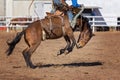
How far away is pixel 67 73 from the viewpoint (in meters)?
10.3

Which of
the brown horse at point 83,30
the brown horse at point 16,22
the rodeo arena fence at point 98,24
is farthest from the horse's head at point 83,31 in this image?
the brown horse at point 16,22

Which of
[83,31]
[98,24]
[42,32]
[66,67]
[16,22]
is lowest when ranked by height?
[98,24]

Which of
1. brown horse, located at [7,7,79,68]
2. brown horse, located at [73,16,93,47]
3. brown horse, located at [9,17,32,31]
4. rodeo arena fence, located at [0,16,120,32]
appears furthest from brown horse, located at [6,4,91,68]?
brown horse, located at [9,17,32,31]

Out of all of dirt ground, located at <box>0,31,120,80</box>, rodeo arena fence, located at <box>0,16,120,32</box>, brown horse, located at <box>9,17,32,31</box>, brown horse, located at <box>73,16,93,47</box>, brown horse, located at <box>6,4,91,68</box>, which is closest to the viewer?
dirt ground, located at <box>0,31,120,80</box>

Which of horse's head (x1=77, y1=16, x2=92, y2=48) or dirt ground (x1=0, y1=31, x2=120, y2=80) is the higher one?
horse's head (x1=77, y1=16, x2=92, y2=48)

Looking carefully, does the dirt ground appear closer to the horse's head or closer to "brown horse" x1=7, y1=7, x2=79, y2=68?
"brown horse" x1=7, y1=7, x2=79, y2=68

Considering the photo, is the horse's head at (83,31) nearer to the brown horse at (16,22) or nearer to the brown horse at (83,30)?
the brown horse at (83,30)

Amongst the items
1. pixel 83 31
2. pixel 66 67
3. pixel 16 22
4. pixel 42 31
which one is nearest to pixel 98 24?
pixel 16 22

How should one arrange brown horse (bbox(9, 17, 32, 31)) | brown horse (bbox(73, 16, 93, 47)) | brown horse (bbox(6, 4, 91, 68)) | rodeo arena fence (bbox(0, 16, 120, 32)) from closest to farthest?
brown horse (bbox(6, 4, 91, 68)) < brown horse (bbox(73, 16, 93, 47)) < rodeo arena fence (bbox(0, 16, 120, 32)) < brown horse (bbox(9, 17, 32, 31))

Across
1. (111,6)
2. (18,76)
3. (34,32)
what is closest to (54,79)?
(18,76)

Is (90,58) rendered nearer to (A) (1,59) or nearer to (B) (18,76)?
(A) (1,59)

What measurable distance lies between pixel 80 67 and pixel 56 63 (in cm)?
121

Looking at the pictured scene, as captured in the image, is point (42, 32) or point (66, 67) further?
point (66, 67)

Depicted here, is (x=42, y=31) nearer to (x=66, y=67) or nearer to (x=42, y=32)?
(x=42, y=32)
